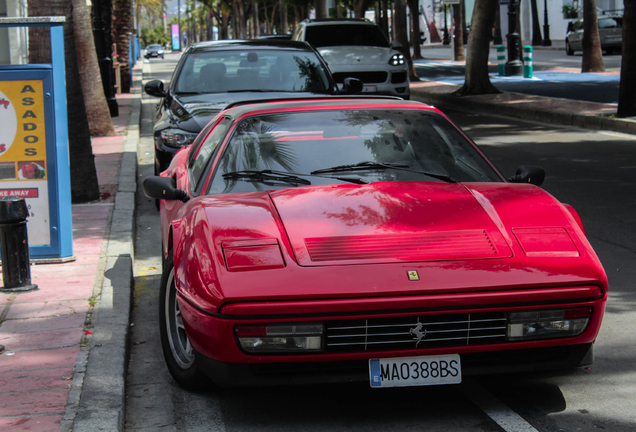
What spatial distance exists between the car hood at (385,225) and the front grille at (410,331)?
259 millimetres

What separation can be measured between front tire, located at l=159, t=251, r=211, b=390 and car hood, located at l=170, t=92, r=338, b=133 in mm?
3895

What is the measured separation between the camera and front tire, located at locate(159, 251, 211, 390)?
3730 millimetres

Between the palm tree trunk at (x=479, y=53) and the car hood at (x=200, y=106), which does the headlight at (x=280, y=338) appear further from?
the palm tree trunk at (x=479, y=53)

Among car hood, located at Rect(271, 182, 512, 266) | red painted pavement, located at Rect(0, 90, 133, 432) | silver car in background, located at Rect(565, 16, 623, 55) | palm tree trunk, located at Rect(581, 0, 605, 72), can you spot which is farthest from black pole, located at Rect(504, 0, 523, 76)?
car hood, located at Rect(271, 182, 512, 266)

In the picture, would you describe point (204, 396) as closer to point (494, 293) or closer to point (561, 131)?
point (494, 293)

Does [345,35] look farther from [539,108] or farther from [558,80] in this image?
[558,80]

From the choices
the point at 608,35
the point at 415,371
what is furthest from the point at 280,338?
the point at 608,35

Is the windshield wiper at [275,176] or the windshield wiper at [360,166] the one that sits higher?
the windshield wiper at [360,166]

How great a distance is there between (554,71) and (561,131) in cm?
1367

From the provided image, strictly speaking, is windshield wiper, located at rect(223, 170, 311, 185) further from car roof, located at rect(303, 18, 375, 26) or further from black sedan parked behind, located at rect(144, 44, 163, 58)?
black sedan parked behind, located at rect(144, 44, 163, 58)

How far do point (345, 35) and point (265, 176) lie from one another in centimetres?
1407

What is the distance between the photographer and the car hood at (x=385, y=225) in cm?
338

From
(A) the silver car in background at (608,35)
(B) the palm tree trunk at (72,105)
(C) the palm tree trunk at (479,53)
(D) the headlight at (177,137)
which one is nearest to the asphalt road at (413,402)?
(D) the headlight at (177,137)

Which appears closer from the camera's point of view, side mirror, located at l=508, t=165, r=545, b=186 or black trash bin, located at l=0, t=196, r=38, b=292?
side mirror, located at l=508, t=165, r=545, b=186
